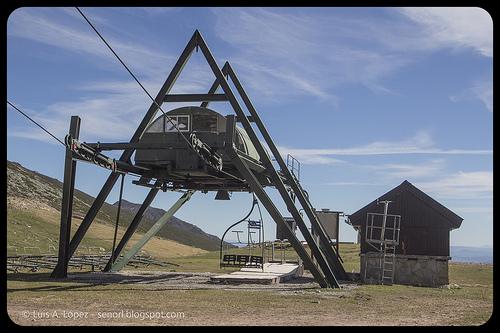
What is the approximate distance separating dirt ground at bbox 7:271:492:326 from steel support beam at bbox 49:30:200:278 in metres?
2.13

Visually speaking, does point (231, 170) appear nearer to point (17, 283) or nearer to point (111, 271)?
point (111, 271)

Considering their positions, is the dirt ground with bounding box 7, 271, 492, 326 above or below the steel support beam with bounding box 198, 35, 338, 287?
below

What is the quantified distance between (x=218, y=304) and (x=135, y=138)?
39.8 feet

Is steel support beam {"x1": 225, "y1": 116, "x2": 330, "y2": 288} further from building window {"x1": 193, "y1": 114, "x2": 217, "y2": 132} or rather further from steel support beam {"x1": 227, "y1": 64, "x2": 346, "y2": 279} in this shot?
steel support beam {"x1": 227, "y1": 64, "x2": 346, "y2": 279}

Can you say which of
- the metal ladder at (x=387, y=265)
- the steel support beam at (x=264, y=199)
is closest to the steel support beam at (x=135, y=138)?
the steel support beam at (x=264, y=199)

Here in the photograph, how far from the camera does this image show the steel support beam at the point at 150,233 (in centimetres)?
3111

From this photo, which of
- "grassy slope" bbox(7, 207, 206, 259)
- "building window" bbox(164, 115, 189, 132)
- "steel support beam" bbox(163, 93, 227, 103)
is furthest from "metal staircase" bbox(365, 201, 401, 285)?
"grassy slope" bbox(7, 207, 206, 259)

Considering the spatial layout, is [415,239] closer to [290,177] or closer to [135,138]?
[290,177]

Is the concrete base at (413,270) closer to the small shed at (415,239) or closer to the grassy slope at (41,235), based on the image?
the small shed at (415,239)

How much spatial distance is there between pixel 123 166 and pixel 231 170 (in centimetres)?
555

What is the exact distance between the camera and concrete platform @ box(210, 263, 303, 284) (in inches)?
1017

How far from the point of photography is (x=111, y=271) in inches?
1200

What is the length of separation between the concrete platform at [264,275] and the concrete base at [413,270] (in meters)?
3.96
